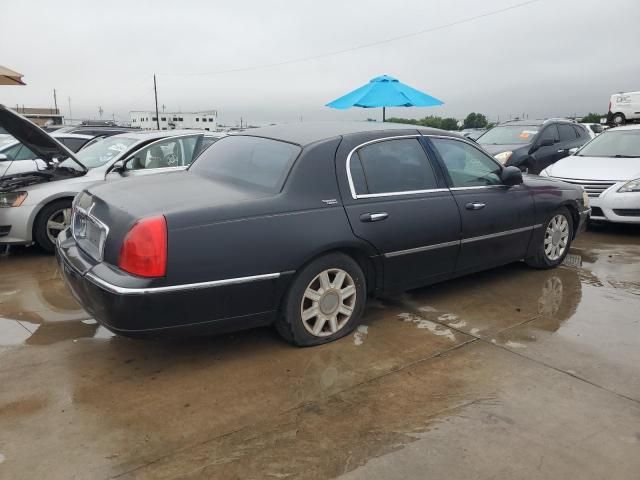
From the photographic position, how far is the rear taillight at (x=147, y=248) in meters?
3.01

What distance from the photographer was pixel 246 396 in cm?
307

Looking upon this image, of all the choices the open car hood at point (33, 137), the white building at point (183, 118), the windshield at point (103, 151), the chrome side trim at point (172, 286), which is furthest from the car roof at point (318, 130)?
the white building at point (183, 118)

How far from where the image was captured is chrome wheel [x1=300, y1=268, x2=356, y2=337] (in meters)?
3.59

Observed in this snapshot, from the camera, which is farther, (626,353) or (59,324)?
(59,324)

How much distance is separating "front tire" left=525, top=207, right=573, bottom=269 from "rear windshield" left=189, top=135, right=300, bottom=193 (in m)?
2.85

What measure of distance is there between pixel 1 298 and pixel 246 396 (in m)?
2.94

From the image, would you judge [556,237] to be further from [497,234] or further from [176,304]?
[176,304]

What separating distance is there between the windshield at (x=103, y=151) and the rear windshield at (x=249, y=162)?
117 inches

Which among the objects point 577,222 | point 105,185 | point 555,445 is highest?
point 105,185

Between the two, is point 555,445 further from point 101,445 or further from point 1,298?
point 1,298

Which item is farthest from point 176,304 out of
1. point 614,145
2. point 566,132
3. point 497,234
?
point 566,132

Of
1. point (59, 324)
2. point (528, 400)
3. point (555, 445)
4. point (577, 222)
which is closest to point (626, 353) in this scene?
point (528, 400)

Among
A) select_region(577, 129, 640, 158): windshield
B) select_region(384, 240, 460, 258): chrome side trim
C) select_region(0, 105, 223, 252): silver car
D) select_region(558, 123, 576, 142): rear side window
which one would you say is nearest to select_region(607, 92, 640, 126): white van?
select_region(558, 123, 576, 142): rear side window

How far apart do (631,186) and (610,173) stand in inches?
17.3
